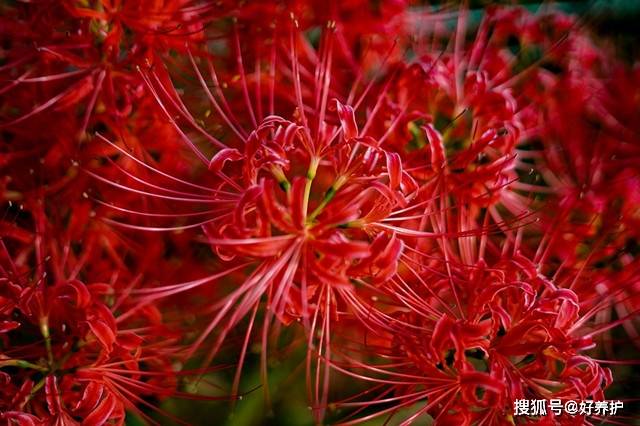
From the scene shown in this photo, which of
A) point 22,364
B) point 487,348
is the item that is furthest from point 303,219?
point 22,364

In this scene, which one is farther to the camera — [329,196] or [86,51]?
[86,51]

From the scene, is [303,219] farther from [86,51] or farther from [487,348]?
[86,51]

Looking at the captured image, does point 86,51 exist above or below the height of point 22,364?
above

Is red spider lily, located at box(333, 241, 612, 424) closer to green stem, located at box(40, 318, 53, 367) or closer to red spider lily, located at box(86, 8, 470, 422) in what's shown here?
red spider lily, located at box(86, 8, 470, 422)

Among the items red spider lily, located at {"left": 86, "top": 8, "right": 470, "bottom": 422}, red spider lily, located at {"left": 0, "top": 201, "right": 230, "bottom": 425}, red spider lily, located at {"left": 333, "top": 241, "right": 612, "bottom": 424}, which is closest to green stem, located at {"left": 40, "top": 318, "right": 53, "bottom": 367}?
red spider lily, located at {"left": 0, "top": 201, "right": 230, "bottom": 425}

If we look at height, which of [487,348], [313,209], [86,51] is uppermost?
[86,51]

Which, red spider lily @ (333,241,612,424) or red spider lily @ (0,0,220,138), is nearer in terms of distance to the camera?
red spider lily @ (333,241,612,424)

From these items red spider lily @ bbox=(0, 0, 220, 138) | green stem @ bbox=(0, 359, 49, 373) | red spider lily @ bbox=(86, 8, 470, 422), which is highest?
Result: red spider lily @ bbox=(0, 0, 220, 138)

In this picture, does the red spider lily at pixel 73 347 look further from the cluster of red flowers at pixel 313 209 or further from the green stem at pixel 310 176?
the green stem at pixel 310 176
